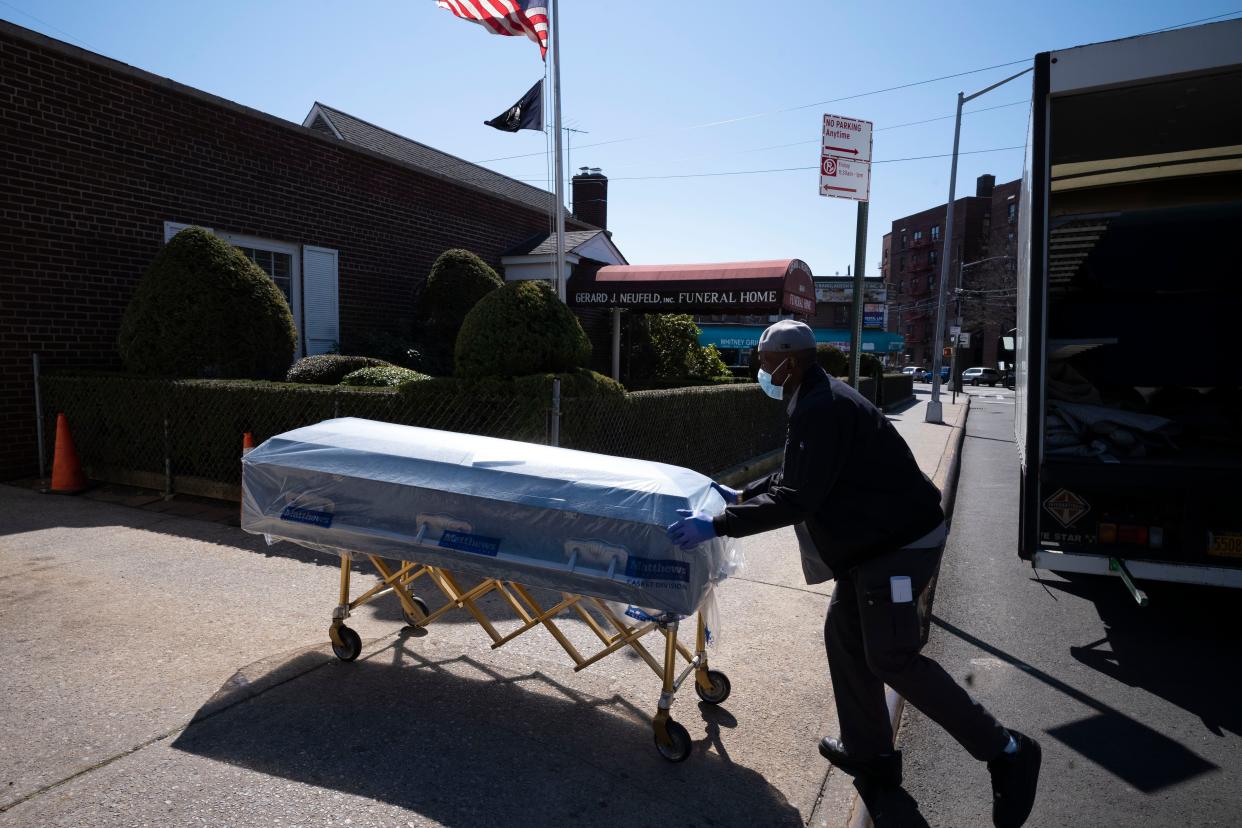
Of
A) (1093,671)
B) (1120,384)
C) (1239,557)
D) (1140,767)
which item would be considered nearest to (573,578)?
(1140,767)

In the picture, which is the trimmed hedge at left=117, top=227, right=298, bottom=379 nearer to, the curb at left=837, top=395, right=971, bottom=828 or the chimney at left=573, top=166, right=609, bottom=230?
the curb at left=837, top=395, right=971, bottom=828

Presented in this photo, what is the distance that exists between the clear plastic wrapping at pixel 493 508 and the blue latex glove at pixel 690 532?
10 centimetres

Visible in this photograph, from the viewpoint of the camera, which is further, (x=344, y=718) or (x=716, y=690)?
(x=716, y=690)

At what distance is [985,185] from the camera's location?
6594 cm

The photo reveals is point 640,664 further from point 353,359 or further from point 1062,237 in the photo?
point 353,359

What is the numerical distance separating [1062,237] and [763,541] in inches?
161

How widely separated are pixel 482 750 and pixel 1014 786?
2067mm

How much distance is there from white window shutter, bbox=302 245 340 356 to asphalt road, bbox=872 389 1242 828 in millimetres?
9362

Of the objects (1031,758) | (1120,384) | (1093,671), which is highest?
(1120,384)

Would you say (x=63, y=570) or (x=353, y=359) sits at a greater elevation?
(x=353, y=359)

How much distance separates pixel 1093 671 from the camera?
14.2 ft

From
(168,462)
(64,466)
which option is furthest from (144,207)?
(168,462)

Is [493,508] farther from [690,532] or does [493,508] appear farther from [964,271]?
[964,271]

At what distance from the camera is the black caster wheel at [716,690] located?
358cm
